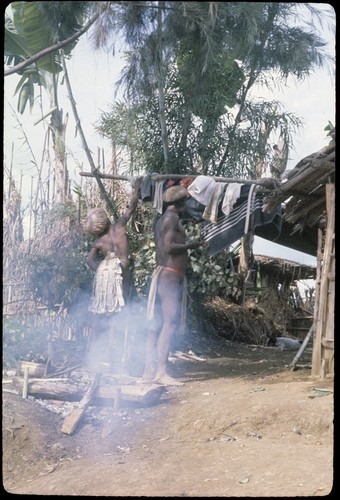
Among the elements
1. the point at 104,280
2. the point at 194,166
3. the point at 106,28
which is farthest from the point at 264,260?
the point at 106,28

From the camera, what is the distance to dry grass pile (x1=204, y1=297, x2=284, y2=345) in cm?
1112

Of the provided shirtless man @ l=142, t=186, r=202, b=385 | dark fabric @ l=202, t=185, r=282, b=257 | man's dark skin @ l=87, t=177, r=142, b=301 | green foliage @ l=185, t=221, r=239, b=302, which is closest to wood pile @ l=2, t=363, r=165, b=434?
shirtless man @ l=142, t=186, r=202, b=385

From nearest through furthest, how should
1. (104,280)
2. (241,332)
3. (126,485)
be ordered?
(126,485), (104,280), (241,332)

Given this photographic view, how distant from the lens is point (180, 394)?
245 inches

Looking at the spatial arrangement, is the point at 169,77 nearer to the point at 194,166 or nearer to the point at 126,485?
the point at 194,166

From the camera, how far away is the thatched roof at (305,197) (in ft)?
18.7

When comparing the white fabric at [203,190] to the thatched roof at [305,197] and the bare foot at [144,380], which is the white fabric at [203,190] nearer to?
the thatched roof at [305,197]

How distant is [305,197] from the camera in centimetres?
681

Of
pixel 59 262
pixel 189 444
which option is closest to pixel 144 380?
pixel 189 444

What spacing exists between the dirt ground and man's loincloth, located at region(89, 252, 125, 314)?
1061mm

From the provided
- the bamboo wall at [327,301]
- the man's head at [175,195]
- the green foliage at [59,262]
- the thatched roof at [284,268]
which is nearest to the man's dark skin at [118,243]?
the man's head at [175,195]

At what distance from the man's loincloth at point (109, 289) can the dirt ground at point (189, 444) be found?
1061 mm

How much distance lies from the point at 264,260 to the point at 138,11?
733cm

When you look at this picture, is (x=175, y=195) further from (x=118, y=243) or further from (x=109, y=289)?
(x=109, y=289)
